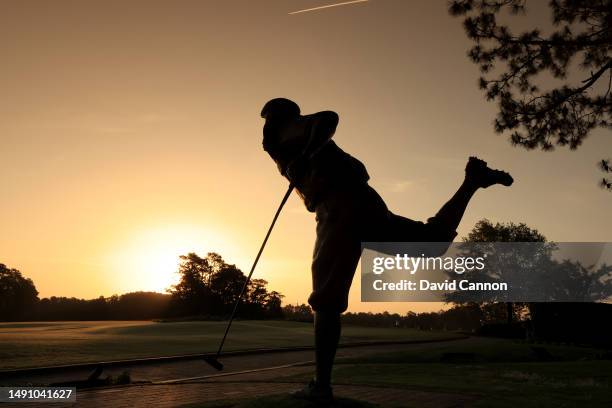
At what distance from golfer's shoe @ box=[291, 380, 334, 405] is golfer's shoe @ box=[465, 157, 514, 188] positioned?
2100mm

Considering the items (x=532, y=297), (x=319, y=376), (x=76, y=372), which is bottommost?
(x=76, y=372)

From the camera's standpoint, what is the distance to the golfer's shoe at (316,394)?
3954 millimetres

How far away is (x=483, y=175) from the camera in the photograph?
4.50m

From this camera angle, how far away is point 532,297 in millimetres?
52375

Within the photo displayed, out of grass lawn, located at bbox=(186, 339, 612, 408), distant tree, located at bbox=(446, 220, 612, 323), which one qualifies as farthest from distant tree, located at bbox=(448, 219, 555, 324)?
grass lawn, located at bbox=(186, 339, 612, 408)

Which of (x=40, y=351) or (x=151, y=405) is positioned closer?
(x=151, y=405)

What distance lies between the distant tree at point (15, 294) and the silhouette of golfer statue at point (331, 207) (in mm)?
82843

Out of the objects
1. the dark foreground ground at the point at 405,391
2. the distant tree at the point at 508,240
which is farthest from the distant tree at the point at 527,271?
the dark foreground ground at the point at 405,391

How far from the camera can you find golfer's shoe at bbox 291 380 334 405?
3954mm

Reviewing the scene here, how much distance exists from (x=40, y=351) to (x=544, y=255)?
50.7 meters

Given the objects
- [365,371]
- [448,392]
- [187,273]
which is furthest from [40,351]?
[187,273]

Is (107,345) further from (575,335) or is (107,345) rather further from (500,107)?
(575,335)

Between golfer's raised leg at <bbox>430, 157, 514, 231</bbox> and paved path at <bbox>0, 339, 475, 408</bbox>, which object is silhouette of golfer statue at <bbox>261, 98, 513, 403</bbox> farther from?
paved path at <bbox>0, 339, 475, 408</bbox>

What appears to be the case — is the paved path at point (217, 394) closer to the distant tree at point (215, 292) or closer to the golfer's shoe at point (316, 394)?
the golfer's shoe at point (316, 394)
